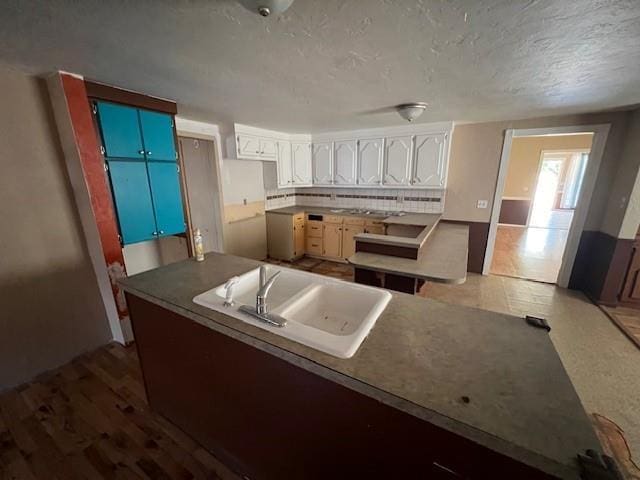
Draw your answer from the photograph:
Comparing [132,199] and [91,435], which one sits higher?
[132,199]

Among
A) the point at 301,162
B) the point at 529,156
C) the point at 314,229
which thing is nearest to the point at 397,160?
the point at 301,162

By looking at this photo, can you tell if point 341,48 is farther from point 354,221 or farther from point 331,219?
point 331,219

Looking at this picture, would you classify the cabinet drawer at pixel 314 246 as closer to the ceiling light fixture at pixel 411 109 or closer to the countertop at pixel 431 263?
the countertop at pixel 431 263

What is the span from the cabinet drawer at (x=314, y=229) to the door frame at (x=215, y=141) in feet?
5.17

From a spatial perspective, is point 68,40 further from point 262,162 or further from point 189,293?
point 262,162

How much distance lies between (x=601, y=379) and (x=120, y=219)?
4.27 meters

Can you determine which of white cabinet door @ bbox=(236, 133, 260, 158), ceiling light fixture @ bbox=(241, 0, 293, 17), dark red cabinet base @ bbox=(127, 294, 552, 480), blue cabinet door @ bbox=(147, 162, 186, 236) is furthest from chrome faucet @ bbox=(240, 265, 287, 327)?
white cabinet door @ bbox=(236, 133, 260, 158)

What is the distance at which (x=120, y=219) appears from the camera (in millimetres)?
2232

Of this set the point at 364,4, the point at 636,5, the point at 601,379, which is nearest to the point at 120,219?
the point at 364,4

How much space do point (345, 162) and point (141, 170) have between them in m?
3.02

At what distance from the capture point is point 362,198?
4.77m

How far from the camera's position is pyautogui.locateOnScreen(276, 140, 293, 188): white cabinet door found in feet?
14.2

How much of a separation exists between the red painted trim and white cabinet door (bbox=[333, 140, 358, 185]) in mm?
3275

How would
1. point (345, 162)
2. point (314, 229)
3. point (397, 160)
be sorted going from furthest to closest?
point (314, 229) → point (345, 162) → point (397, 160)
